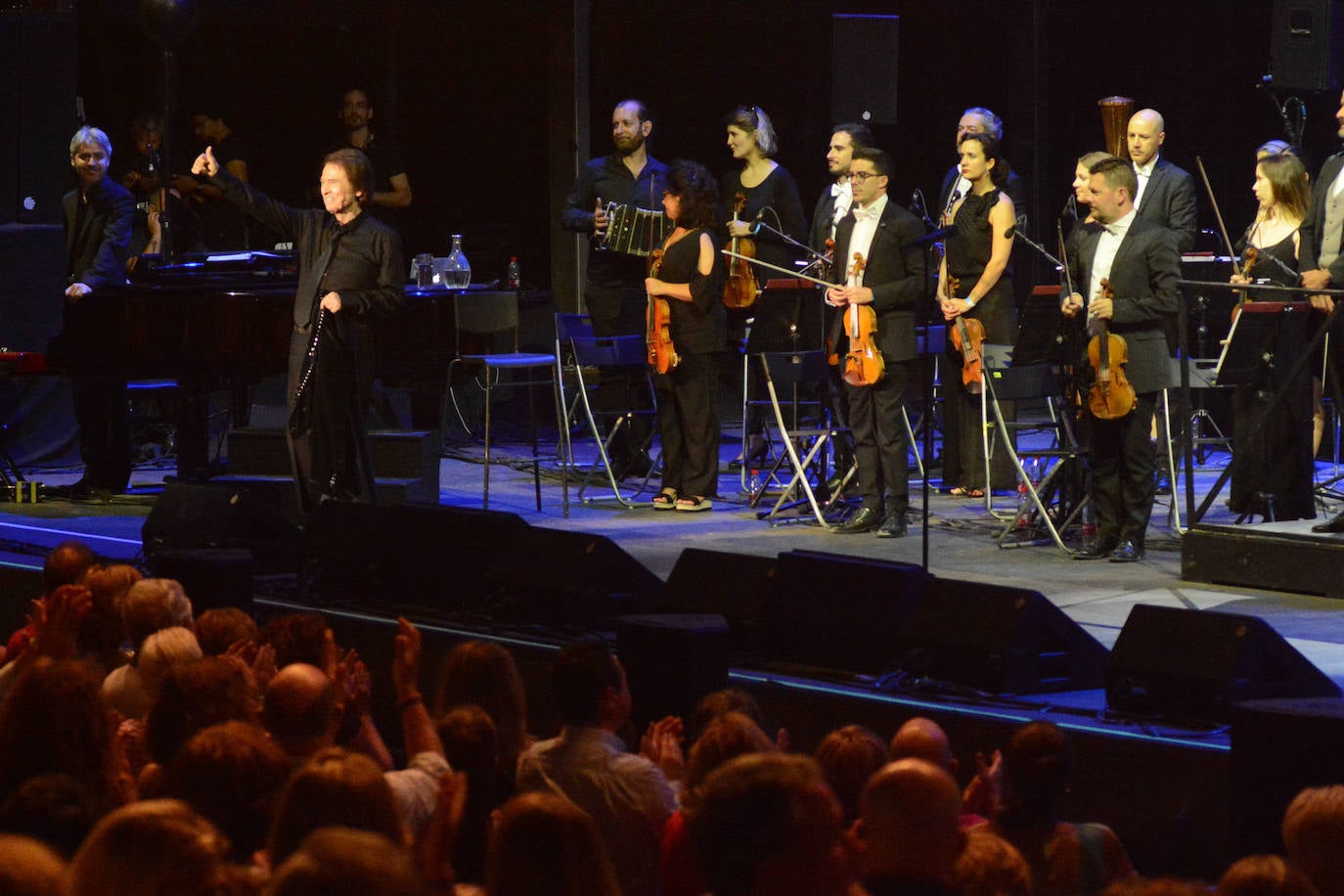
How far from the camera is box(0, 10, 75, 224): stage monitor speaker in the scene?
445 inches

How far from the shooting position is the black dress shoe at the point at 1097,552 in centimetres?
843

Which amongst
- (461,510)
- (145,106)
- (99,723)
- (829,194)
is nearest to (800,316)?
(829,194)

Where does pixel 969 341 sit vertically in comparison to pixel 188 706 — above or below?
above

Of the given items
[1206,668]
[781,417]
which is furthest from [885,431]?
[1206,668]

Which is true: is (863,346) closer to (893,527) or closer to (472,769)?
(893,527)

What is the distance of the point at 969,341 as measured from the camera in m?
9.96

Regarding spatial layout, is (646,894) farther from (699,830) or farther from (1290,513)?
(1290,513)

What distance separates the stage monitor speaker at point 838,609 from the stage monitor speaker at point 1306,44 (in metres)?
6.48

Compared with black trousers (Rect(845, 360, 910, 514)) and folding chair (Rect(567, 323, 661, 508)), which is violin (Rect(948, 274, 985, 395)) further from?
folding chair (Rect(567, 323, 661, 508))

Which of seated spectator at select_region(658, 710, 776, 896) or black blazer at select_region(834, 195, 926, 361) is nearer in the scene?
seated spectator at select_region(658, 710, 776, 896)

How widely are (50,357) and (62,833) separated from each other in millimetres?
7094

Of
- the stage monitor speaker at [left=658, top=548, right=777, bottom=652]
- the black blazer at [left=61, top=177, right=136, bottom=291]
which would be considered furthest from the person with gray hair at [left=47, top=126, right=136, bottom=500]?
the stage monitor speaker at [left=658, top=548, right=777, bottom=652]

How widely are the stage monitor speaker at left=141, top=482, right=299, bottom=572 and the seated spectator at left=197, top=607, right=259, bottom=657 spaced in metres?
2.80

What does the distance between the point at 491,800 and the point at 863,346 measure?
196 inches
